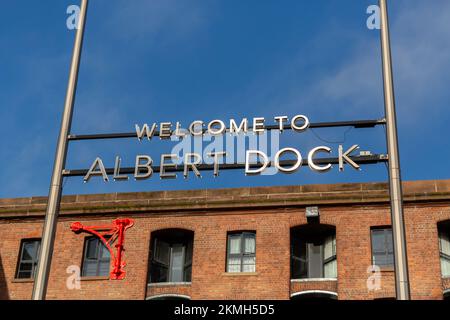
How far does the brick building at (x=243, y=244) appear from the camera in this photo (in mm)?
27484

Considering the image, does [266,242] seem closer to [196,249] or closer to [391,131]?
[196,249]

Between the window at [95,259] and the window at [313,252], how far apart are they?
27.0ft

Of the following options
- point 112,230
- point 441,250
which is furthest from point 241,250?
point 441,250

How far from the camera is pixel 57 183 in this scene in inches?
547

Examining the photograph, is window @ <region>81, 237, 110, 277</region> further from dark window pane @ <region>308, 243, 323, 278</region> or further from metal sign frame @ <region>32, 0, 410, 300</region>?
metal sign frame @ <region>32, 0, 410, 300</region>

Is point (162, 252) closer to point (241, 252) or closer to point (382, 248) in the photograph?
point (241, 252)

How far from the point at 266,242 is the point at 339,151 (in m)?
14.4

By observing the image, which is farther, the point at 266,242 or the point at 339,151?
the point at 266,242

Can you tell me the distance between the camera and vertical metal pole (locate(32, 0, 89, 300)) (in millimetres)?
12844

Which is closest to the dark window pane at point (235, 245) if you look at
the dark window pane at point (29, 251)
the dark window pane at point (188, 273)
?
the dark window pane at point (188, 273)

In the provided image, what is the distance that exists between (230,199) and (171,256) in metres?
3.88
